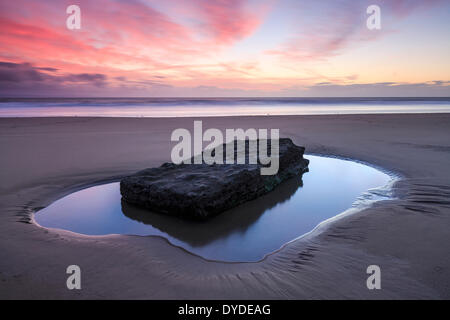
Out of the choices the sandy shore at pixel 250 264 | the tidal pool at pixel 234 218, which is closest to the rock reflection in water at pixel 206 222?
the tidal pool at pixel 234 218

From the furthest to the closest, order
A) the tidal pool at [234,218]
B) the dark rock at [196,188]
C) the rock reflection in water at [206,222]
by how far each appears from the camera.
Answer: the dark rock at [196,188] < the rock reflection in water at [206,222] < the tidal pool at [234,218]

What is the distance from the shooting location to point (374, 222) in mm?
2973

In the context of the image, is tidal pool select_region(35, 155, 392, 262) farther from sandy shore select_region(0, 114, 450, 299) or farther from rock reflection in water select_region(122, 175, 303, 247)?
sandy shore select_region(0, 114, 450, 299)

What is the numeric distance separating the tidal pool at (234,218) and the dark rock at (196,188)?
4.4 inches

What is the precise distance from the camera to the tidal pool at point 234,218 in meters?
2.69

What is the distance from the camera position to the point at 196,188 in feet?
10.4

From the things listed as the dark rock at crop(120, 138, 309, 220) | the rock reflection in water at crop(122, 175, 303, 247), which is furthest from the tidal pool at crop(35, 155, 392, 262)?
the dark rock at crop(120, 138, 309, 220)

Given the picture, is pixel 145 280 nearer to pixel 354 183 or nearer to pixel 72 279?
pixel 72 279

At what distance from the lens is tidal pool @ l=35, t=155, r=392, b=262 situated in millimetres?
2689

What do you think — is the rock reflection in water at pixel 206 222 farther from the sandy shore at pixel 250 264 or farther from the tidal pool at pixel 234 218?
the sandy shore at pixel 250 264

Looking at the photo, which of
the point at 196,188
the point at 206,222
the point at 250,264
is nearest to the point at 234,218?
the point at 206,222

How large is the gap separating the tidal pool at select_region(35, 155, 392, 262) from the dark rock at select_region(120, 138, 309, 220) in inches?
4.4
